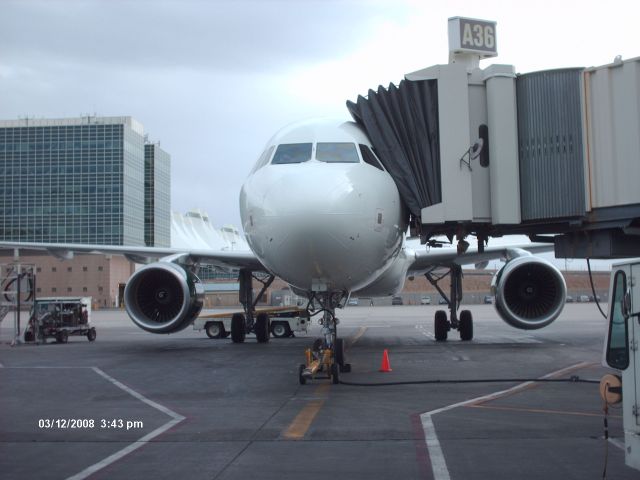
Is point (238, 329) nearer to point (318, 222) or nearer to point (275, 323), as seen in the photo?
point (275, 323)

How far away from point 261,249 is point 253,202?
28.9 inches

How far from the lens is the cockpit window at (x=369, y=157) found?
12211 millimetres

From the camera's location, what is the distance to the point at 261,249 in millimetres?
11602

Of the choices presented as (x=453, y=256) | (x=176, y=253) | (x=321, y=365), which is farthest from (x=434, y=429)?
(x=176, y=253)

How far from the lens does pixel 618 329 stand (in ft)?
17.8

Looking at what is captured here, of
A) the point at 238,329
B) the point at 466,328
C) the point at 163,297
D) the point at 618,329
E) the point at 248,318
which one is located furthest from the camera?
the point at 238,329

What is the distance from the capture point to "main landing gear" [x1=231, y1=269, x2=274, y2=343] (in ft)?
70.6

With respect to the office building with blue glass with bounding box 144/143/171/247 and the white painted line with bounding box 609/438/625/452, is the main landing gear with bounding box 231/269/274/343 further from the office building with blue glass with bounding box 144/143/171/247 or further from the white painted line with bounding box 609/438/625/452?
the office building with blue glass with bounding box 144/143/171/247

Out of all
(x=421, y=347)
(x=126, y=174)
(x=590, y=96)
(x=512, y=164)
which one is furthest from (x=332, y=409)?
(x=126, y=174)

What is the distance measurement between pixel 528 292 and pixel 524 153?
801 centimetres

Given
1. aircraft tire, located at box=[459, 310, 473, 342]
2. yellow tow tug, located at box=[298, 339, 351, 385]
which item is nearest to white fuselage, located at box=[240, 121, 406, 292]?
yellow tow tug, located at box=[298, 339, 351, 385]

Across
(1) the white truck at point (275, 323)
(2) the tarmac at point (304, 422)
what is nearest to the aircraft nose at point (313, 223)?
(2) the tarmac at point (304, 422)

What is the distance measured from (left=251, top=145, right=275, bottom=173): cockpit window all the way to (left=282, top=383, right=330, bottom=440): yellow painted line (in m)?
4.00

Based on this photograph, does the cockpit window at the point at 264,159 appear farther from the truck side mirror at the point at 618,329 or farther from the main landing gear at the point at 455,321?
the main landing gear at the point at 455,321
